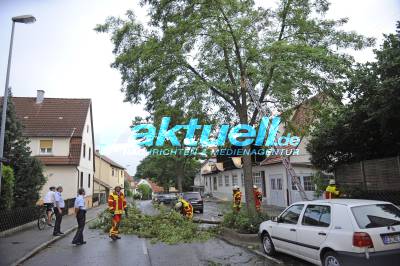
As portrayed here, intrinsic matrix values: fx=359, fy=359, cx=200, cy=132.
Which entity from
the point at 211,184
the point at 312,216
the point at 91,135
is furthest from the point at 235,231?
the point at 211,184

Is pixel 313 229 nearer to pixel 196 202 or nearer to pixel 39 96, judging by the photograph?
pixel 196 202

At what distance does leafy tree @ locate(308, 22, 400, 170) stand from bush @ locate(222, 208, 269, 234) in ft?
15.0

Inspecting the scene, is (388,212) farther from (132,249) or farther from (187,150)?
(187,150)

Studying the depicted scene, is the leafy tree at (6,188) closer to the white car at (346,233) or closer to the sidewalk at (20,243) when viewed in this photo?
the sidewalk at (20,243)

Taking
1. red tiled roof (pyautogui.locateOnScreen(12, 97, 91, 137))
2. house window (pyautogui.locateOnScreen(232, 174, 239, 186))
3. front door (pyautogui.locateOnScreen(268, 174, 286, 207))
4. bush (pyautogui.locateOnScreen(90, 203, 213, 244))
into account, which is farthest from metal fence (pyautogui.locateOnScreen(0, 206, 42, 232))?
house window (pyautogui.locateOnScreen(232, 174, 239, 186))

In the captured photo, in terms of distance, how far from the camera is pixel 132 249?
35.1ft

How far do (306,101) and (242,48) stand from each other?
10.0 feet

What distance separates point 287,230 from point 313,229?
106cm

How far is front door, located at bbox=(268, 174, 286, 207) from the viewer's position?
25967 mm

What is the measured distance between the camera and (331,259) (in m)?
6.80

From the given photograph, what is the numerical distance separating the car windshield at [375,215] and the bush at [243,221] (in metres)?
5.13

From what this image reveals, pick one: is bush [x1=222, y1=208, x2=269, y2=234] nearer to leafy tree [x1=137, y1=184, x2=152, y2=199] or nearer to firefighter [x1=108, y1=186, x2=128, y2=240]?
firefighter [x1=108, y1=186, x2=128, y2=240]

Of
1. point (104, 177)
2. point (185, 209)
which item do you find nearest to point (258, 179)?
point (185, 209)

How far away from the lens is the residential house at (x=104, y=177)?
46019mm
